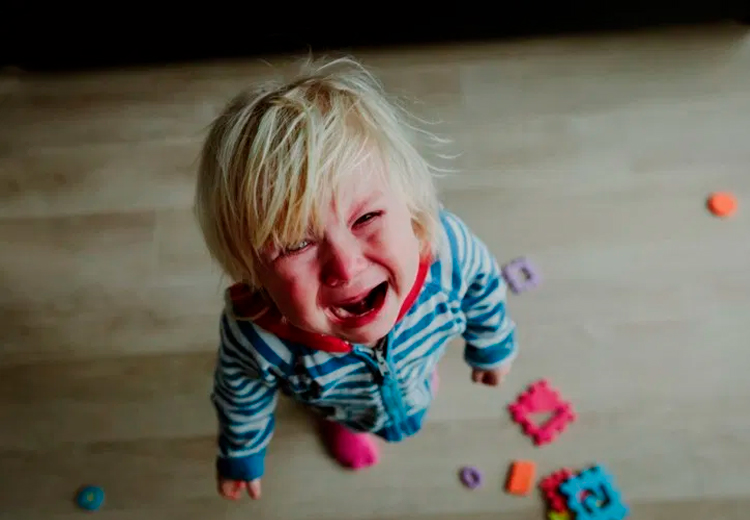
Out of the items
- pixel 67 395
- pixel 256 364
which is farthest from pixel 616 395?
pixel 67 395

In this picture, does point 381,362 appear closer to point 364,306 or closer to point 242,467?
point 364,306

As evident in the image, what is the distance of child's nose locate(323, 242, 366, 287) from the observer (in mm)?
558

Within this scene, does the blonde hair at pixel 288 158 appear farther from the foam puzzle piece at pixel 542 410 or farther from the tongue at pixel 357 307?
the foam puzzle piece at pixel 542 410

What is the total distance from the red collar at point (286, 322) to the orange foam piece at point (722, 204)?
69 centimetres

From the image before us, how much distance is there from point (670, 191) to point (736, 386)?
0.33 m

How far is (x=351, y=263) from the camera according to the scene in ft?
1.84

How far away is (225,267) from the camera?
2.10 ft

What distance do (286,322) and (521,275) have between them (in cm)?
55

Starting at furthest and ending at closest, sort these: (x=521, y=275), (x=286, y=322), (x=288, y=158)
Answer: (x=521, y=275) < (x=286, y=322) < (x=288, y=158)

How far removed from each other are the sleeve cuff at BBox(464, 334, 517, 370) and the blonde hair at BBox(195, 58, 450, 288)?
0.30m

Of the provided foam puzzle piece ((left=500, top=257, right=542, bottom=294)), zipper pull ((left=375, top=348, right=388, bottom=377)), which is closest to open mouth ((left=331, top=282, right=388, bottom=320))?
zipper pull ((left=375, top=348, right=388, bottom=377))

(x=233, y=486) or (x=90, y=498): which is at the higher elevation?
(x=233, y=486)

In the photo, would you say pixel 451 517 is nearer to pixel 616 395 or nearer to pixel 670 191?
pixel 616 395

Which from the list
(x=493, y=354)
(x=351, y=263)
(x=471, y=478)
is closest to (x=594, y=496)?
(x=471, y=478)
